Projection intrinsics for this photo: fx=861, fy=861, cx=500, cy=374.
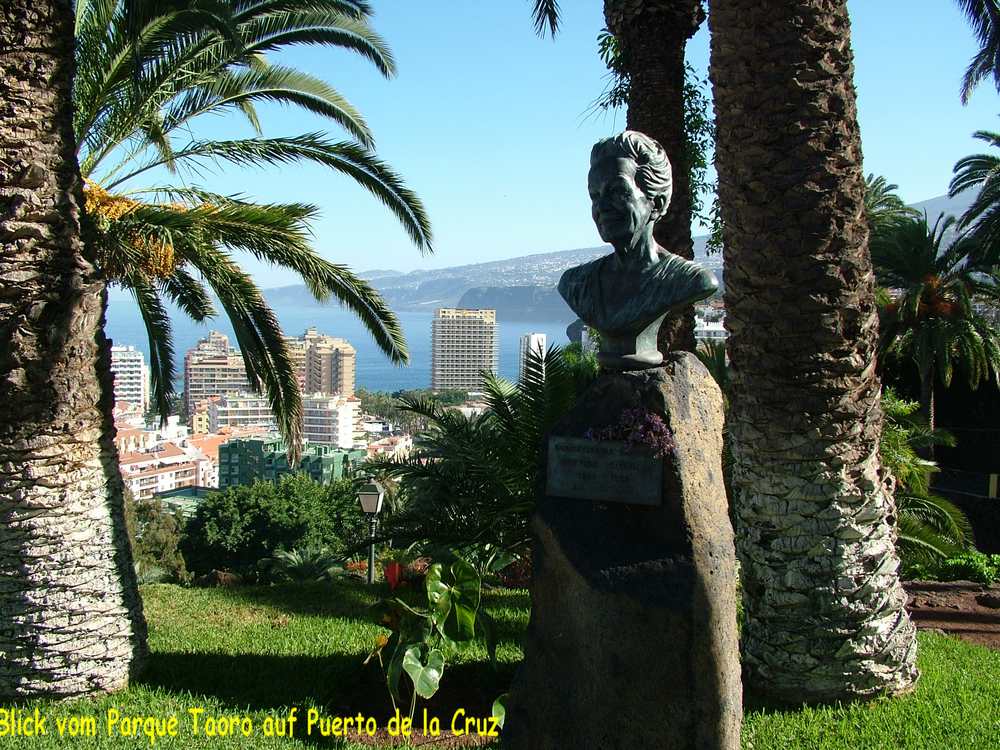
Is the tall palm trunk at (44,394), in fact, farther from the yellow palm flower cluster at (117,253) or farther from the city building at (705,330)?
the city building at (705,330)

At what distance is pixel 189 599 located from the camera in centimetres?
823

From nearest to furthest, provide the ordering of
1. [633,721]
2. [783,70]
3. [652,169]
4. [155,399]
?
[633,721]
[652,169]
[783,70]
[155,399]

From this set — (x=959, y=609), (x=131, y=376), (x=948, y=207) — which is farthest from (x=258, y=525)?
(x=948, y=207)

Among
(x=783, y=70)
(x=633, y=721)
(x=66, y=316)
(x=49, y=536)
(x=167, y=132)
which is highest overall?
(x=167, y=132)

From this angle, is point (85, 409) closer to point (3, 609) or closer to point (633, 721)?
point (3, 609)

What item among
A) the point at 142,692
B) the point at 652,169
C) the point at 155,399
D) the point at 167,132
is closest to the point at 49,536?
the point at 142,692

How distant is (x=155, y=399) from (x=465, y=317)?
165ft

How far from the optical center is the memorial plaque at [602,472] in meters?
3.54

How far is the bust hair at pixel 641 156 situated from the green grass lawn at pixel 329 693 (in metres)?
2.20

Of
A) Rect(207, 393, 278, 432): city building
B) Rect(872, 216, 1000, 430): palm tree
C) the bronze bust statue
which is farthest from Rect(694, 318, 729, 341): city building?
Rect(207, 393, 278, 432): city building

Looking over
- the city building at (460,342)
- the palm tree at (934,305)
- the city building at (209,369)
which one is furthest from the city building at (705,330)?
the city building at (209,369)

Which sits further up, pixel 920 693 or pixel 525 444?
pixel 525 444

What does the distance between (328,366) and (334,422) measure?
2281 cm

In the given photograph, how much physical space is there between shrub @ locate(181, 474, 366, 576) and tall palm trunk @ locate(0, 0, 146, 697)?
1178 centimetres
